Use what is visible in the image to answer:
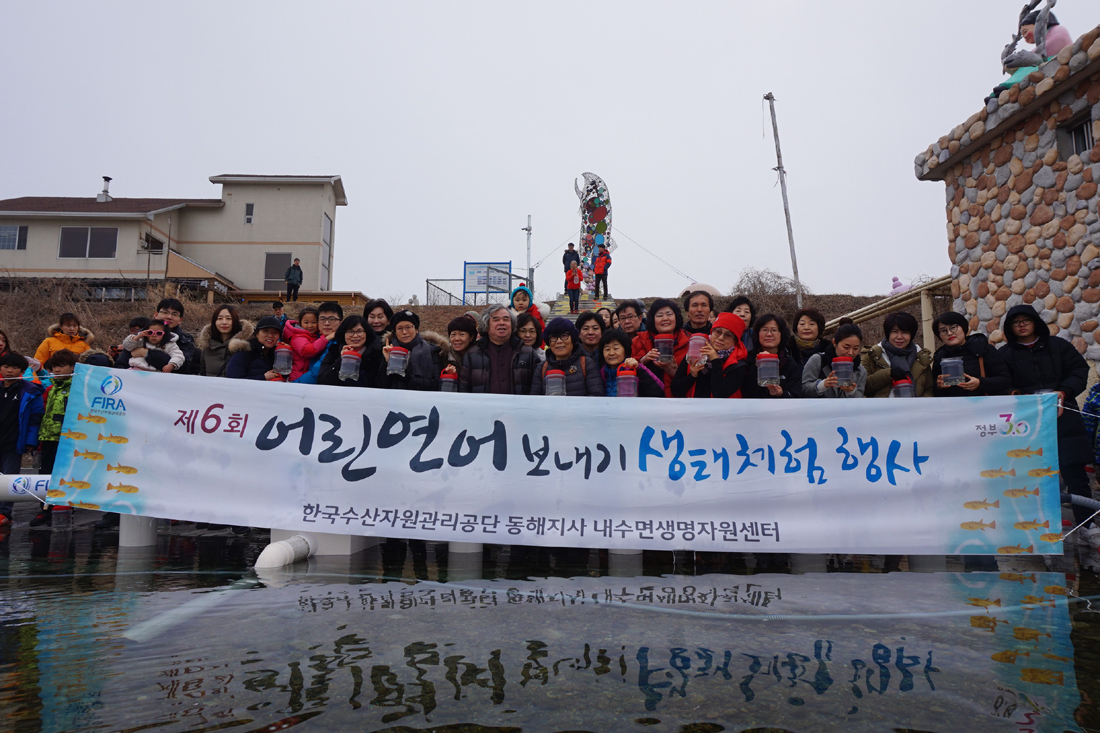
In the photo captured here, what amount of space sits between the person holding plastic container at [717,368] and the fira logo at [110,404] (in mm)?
3779

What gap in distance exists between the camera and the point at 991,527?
3879mm

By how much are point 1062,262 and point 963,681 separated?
5.89 metres

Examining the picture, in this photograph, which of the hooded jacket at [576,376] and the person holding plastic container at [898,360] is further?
the person holding plastic container at [898,360]

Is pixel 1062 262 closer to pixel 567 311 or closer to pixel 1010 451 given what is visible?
pixel 1010 451

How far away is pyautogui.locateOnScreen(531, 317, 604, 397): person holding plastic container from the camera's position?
4395 mm

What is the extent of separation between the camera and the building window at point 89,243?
2327 cm

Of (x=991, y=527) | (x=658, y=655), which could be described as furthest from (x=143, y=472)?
(x=991, y=527)

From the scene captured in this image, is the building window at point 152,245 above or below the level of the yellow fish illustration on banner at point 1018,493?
above

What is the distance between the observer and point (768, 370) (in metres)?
4.22

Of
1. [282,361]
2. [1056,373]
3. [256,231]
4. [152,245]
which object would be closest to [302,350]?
[282,361]

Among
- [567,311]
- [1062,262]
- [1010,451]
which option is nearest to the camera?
[1010,451]

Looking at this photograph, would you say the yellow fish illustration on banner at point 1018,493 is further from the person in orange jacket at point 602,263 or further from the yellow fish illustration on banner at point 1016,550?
the person in orange jacket at point 602,263

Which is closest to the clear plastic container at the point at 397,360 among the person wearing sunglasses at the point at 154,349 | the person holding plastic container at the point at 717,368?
the person holding plastic container at the point at 717,368

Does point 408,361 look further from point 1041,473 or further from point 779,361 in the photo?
point 1041,473
